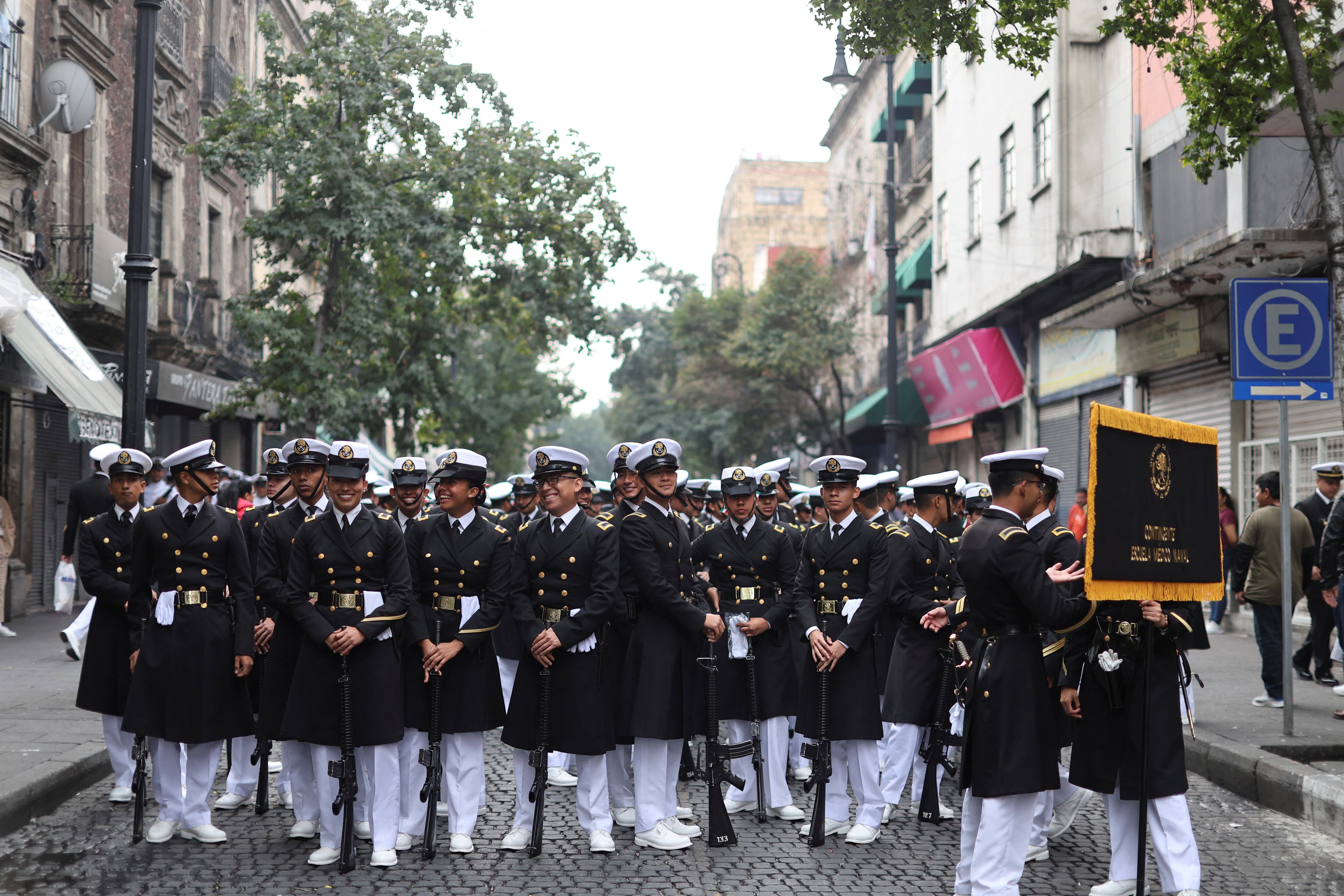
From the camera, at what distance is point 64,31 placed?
18.6 m

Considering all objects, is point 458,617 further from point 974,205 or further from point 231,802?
point 974,205

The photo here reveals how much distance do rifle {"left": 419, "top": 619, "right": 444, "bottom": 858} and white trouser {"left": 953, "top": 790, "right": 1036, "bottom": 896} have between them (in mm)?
2783

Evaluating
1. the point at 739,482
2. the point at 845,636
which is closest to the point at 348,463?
the point at 739,482

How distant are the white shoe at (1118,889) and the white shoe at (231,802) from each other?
4975mm

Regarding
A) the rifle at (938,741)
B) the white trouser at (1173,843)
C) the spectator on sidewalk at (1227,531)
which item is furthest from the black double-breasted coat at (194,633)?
the spectator on sidewalk at (1227,531)

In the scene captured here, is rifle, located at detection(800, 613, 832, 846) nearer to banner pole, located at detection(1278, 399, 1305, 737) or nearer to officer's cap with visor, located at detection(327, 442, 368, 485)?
officer's cap with visor, located at detection(327, 442, 368, 485)

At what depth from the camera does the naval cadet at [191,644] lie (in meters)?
7.11

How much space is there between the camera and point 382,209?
18734 millimetres

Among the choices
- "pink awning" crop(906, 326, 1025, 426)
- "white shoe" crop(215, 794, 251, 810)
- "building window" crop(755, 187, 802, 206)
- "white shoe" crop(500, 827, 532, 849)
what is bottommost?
"white shoe" crop(215, 794, 251, 810)

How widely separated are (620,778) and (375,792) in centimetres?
153

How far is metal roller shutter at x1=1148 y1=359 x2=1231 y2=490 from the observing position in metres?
17.1

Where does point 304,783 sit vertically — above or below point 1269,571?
below

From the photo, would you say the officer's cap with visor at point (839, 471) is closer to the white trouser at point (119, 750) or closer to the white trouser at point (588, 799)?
the white trouser at point (588, 799)

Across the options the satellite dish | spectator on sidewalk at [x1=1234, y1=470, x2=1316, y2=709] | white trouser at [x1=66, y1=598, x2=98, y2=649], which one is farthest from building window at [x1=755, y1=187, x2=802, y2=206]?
white trouser at [x1=66, y1=598, x2=98, y2=649]
